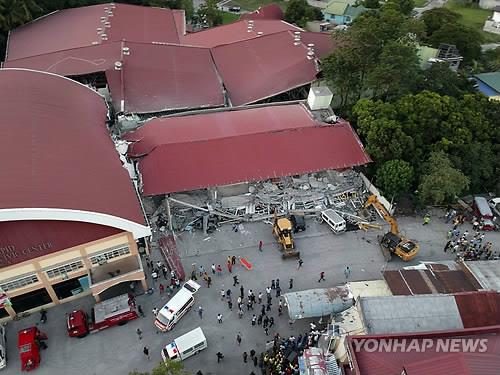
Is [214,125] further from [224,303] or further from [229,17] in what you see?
[229,17]

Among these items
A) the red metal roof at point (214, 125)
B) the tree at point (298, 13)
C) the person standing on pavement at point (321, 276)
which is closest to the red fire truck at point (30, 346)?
the red metal roof at point (214, 125)

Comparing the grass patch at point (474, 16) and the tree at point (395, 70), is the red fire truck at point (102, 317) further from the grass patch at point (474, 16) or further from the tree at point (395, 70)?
the grass patch at point (474, 16)

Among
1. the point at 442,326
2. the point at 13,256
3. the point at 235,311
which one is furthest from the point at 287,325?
the point at 13,256

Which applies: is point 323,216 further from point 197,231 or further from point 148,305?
point 148,305

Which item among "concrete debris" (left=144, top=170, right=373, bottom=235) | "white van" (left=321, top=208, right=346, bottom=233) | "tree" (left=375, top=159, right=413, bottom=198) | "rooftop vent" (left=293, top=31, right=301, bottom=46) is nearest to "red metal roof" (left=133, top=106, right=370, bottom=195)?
"concrete debris" (left=144, top=170, right=373, bottom=235)

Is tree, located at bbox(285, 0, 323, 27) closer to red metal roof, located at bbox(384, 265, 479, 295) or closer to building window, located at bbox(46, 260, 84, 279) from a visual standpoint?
red metal roof, located at bbox(384, 265, 479, 295)

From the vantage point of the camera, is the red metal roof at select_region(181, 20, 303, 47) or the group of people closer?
the group of people
